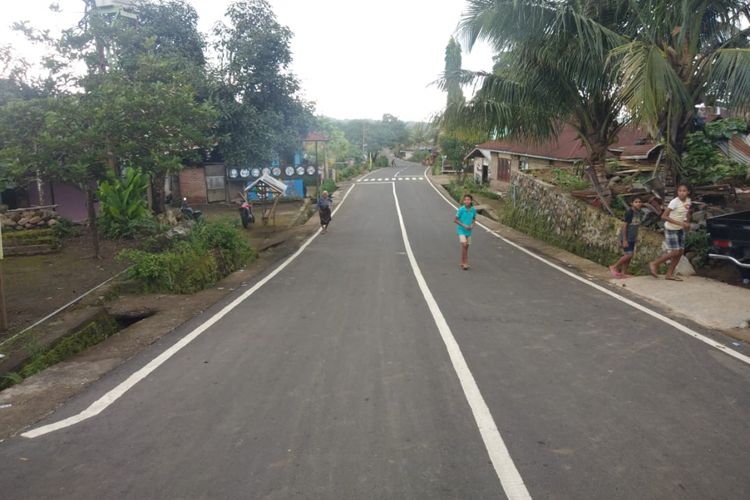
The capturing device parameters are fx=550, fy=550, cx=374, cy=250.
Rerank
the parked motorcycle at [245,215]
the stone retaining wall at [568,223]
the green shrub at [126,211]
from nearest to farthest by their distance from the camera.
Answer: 1. the stone retaining wall at [568,223]
2. the green shrub at [126,211]
3. the parked motorcycle at [245,215]

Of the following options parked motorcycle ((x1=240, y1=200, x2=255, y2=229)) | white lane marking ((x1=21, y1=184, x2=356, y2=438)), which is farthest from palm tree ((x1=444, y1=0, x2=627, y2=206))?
parked motorcycle ((x1=240, y1=200, x2=255, y2=229))

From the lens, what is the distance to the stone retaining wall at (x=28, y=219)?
16781 millimetres

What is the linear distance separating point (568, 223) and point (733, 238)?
7.61 meters

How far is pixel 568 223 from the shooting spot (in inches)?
662

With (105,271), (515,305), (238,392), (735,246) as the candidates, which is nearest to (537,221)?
(735,246)

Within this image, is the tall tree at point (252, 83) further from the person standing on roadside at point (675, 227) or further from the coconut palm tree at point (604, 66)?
the person standing on roadside at point (675, 227)

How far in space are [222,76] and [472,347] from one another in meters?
24.8

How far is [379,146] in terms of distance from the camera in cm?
11519

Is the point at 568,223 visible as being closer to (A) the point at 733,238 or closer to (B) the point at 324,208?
(A) the point at 733,238

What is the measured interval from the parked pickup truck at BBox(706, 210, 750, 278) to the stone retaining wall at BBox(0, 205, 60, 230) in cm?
1752

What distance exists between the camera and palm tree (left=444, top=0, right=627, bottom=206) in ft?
42.7

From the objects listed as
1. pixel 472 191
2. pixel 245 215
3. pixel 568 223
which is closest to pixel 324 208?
pixel 245 215

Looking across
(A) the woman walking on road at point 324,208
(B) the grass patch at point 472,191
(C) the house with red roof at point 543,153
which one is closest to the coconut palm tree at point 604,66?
(C) the house with red roof at point 543,153

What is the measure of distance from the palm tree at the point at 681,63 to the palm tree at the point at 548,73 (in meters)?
1.00
